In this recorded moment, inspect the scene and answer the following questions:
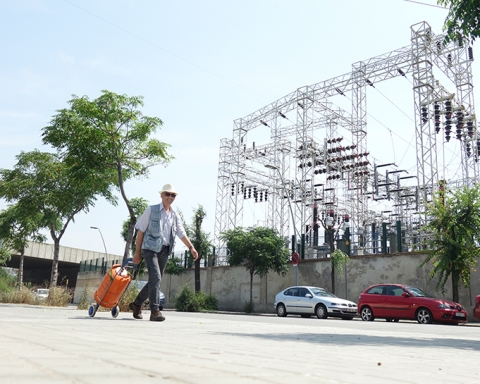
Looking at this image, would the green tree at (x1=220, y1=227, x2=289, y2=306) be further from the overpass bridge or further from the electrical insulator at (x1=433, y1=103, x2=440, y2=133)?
the overpass bridge

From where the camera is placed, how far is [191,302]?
2452 centimetres

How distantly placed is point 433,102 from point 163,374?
1036 inches

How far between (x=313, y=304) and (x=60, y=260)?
4125cm

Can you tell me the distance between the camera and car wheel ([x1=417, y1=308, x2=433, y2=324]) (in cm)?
1644

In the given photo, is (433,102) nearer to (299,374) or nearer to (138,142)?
(138,142)

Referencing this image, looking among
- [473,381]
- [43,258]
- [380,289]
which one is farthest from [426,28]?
[43,258]

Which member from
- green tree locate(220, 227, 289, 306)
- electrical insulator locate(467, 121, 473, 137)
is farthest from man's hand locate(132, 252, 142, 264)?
electrical insulator locate(467, 121, 473, 137)

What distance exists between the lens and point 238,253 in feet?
88.0

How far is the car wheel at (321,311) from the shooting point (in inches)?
756

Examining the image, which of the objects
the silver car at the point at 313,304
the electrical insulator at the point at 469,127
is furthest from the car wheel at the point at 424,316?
the electrical insulator at the point at 469,127

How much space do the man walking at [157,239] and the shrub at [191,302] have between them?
56.0ft

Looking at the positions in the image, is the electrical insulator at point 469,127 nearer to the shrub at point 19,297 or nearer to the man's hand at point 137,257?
the shrub at point 19,297

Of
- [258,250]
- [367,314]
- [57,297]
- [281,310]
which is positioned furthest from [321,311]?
[57,297]

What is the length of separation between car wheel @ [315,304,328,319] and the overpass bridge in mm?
20617
